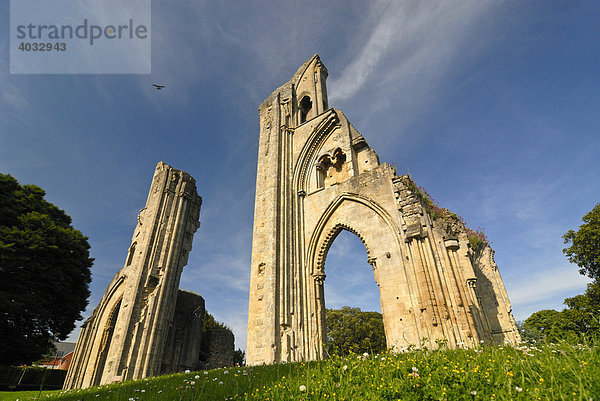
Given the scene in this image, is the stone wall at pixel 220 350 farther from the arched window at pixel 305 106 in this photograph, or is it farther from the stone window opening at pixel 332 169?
the arched window at pixel 305 106

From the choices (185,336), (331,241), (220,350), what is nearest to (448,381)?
(331,241)

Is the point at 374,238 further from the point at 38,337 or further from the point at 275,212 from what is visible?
the point at 38,337

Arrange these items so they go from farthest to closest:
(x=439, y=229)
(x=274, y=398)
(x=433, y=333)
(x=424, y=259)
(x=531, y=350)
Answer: (x=439, y=229) → (x=424, y=259) → (x=433, y=333) → (x=531, y=350) → (x=274, y=398)

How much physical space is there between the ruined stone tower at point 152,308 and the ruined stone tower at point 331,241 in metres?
6.61

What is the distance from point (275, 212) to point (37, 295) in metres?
14.2

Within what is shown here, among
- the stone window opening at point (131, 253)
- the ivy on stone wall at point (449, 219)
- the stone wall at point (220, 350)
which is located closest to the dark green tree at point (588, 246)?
the ivy on stone wall at point (449, 219)

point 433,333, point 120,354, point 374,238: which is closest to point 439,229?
point 374,238

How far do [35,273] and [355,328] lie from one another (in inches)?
1069

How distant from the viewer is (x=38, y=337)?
1631 cm

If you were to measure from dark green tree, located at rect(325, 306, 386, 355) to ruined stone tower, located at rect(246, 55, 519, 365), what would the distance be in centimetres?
1737

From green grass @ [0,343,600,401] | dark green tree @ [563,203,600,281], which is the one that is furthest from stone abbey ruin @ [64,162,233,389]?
dark green tree @ [563,203,600,281]

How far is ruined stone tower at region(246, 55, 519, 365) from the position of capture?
30.3ft

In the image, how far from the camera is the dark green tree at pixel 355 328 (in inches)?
1200

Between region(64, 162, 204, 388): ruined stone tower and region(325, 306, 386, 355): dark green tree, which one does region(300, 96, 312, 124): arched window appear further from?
region(325, 306, 386, 355): dark green tree
